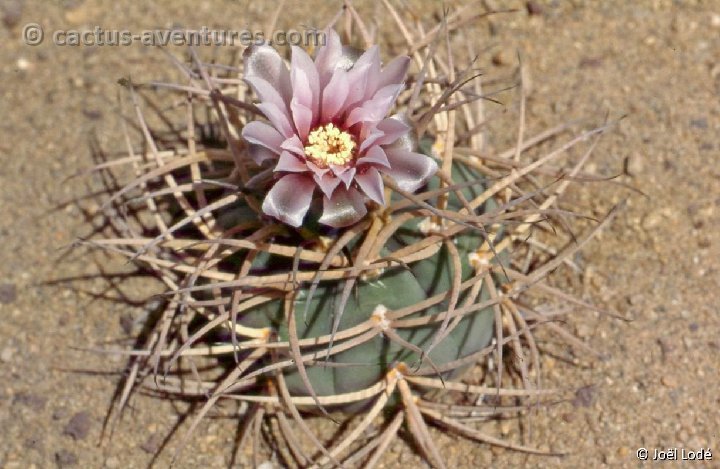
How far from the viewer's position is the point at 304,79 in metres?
1.40

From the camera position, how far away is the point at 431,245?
5.08ft

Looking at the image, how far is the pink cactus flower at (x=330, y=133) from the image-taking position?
4.45 ft

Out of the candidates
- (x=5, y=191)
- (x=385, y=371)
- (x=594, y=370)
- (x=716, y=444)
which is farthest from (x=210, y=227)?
(x=716, y=444)

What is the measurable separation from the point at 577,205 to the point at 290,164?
1.09 meters

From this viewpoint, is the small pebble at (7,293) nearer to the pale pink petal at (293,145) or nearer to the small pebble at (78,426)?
the small pebble at (78,426)

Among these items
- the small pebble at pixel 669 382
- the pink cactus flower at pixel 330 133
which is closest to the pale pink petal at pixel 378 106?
the pink cactus flower at pixel 330 133

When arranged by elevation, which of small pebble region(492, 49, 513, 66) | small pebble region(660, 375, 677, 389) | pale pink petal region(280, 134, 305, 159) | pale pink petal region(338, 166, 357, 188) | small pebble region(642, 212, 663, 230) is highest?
Answer: small pebble region(492, 49, 513, 66)

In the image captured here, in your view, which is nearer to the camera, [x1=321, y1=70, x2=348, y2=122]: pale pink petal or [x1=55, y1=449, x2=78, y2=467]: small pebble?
[x1=321, y1=70, x2=348, y2=122]: pale pink petal

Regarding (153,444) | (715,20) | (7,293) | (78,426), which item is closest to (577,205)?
(715,20)

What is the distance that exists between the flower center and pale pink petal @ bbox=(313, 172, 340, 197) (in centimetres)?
4

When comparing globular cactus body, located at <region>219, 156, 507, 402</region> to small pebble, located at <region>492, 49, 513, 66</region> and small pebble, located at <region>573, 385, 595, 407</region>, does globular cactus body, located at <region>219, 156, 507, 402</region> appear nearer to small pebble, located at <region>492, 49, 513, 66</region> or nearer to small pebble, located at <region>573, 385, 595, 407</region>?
small pebble, located at <region>573, 385, 595, 407</region>

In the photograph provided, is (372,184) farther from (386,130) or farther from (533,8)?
(533,8)

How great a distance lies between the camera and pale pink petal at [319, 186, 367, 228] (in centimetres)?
139

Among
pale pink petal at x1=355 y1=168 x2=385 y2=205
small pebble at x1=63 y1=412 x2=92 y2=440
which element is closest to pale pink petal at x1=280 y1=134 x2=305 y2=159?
pale pink petal at x1=355 y1=168 x2=385 y2=205
